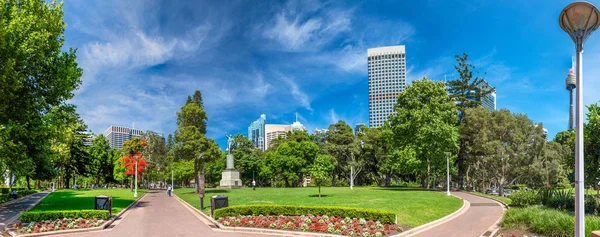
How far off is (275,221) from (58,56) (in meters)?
19.5

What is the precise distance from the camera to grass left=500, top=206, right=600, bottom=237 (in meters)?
11.6

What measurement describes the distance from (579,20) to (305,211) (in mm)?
13445

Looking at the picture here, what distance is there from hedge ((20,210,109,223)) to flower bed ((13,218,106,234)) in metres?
0.28

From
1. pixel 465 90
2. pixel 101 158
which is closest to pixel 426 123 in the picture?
pixel 465 90

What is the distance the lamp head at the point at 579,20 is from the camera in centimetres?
585

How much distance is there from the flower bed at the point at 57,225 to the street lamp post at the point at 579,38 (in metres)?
18.0

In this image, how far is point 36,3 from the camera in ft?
76.8

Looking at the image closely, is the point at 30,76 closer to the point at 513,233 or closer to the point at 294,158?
the point at 513,233

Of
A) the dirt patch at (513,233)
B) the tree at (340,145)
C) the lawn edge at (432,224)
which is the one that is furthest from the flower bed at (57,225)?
the tree at (340,145)

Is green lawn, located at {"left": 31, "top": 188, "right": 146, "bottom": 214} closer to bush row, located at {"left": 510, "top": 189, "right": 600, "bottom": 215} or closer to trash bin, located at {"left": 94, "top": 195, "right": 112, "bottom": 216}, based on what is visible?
trash bin, located at {"left": 94, "top": 195, "right": 112, "bottom": 216}

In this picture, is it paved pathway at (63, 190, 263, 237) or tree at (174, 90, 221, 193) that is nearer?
paved pathway at (63, 190, 263, 237)

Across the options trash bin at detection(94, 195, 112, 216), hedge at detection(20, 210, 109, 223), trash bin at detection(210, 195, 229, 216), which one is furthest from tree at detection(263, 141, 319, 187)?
hedge at detection(20, 210, 109, 223)

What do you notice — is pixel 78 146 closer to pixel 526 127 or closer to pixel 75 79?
pixel 75 79

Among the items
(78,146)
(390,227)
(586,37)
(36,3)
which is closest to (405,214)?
(390,227)
